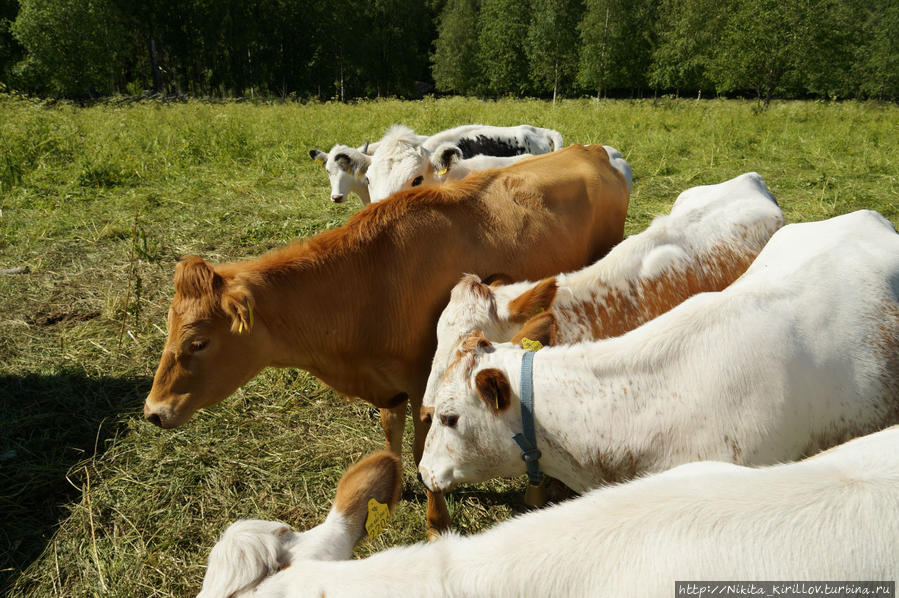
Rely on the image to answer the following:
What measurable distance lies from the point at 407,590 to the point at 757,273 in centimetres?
271

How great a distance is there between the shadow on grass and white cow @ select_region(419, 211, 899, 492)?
8.59 feet

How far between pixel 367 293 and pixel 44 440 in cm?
285

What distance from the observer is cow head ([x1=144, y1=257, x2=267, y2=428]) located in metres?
2.82

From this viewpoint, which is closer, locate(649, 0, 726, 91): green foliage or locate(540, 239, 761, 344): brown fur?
locate(540, 239, 761, 344): brown fur

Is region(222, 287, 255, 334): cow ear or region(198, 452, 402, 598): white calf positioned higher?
region(222, 287, 255, 334): cow ear

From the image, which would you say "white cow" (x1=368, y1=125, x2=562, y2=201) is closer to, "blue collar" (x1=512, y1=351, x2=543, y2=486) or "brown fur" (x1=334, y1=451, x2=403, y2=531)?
"blue collar" (x1=512, y1=351, x2=543, y2=486)

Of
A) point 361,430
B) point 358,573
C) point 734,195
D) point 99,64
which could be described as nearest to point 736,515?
point 358,573

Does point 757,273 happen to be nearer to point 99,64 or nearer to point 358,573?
point 358,573

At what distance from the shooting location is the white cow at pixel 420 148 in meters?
6.68

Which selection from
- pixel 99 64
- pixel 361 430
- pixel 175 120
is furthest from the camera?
pixel 99 64

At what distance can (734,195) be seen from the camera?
4.53 meters

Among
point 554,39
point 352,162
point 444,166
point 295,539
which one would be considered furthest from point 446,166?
point 554,39

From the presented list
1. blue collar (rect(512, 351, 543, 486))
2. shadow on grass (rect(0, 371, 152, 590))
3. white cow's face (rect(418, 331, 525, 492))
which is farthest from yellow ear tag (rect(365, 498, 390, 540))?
shadow on grass (rect(0, 371, 152, 590))

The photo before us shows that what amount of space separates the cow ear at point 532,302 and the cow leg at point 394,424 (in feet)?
3.77
